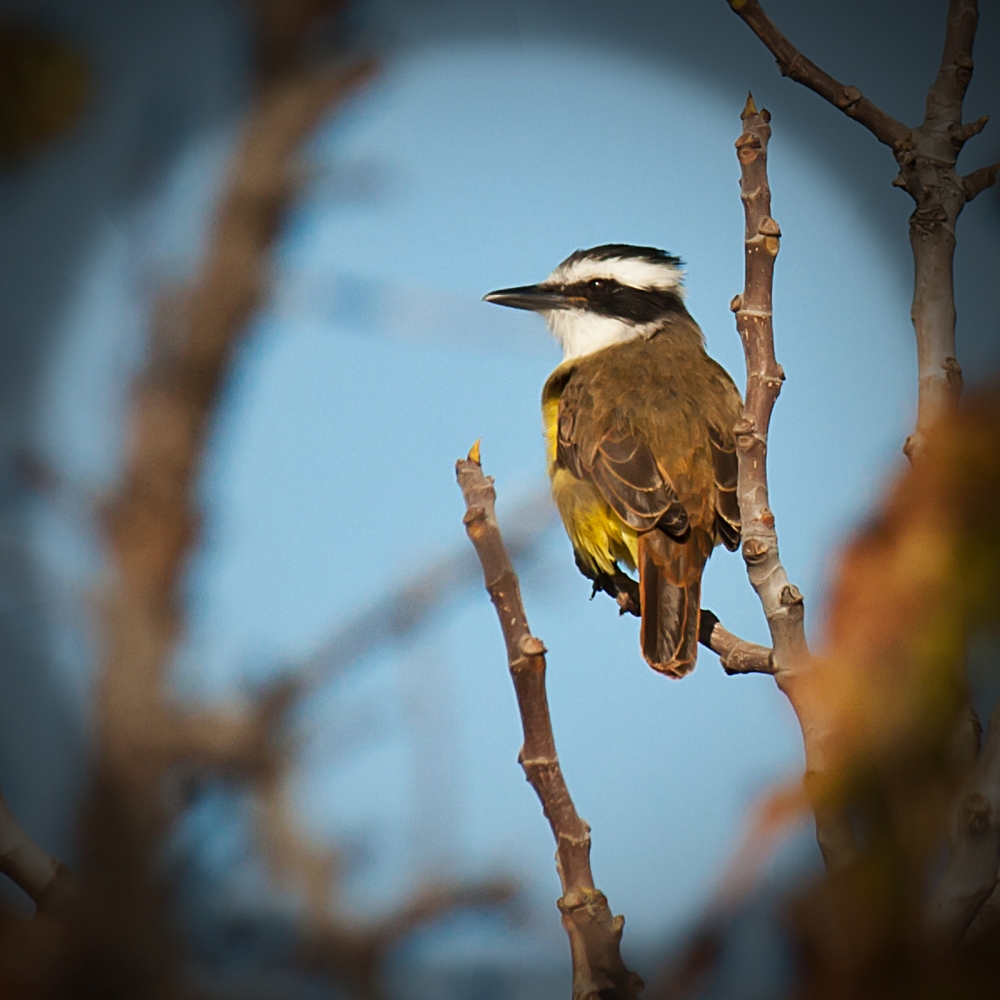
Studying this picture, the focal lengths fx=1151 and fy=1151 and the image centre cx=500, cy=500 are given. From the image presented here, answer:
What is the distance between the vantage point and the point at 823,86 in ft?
5.79

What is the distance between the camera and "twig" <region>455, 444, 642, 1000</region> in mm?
1281

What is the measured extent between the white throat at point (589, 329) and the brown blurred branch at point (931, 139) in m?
1.92

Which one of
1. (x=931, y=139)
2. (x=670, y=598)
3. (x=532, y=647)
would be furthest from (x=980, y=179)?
(x=670, y=598)

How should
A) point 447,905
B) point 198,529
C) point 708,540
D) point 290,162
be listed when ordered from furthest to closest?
point 290,162
point 198,529
point 708,540
point 447,905

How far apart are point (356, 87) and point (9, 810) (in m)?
2.59

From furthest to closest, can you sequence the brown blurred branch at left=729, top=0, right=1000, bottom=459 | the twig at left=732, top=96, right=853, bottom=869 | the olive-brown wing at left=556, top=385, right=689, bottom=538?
the olive-brown wing at left=556, top=385, right=689, bottom=538, the brown blurred branch at left=729, top=0, right=1000, bottom=459, the twig at left=732, top=96, right=853, bottom=869

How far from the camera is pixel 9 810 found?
1.33 metres

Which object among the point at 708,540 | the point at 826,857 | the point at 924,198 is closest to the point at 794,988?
the point at 826,857

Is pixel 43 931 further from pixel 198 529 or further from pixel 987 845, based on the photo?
pixel 198 529

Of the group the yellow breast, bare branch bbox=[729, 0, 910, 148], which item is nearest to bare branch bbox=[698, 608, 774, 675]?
the yellow breast

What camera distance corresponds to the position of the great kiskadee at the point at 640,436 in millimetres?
2748

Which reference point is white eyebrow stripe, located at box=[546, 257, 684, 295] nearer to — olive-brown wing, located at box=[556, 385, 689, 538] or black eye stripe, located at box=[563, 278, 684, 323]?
black eye stripe, located at box=[563, 278, 684, 323]

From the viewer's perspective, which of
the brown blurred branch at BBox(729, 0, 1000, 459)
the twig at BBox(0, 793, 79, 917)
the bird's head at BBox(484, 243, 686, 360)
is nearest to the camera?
the twig at BBox(0, 793, 79, 917)

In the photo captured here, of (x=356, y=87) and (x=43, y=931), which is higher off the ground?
(x=356, y=87)
